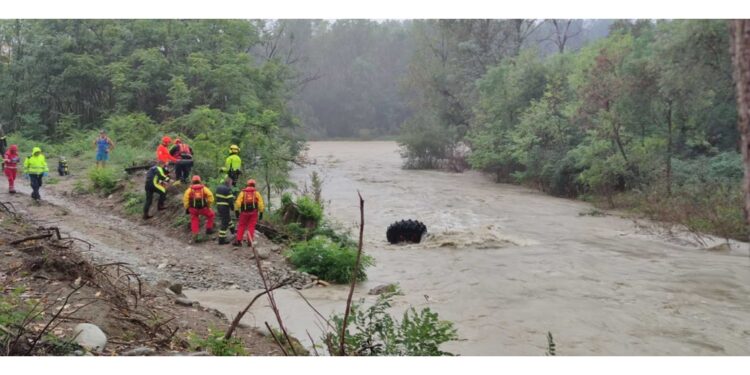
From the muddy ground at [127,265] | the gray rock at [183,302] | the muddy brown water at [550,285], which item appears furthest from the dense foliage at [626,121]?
the gray rock at [183,302]

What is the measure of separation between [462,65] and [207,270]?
38.0 m

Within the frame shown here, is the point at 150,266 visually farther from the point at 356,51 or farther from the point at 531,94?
the point at 356,51

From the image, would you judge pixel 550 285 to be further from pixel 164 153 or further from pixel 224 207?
pixel 164 153

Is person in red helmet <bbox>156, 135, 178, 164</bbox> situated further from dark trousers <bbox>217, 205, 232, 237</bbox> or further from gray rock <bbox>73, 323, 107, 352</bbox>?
gray rock <bbox>73, 323, 107, 352</bbox>

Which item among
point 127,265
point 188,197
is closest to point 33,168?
point 188,197

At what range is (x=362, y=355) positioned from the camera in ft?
20.9

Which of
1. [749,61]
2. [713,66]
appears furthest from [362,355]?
[713,66]

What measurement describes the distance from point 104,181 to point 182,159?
2540 millimetres

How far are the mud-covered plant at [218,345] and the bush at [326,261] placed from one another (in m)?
5.75

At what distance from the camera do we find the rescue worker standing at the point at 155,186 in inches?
581

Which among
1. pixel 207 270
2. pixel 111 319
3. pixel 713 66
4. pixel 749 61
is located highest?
pixel 713 66

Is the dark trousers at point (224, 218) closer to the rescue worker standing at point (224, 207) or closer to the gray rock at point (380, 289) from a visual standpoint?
the rescue worker standing at point (224, 207)

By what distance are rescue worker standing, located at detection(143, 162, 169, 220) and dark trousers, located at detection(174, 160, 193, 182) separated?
3.10 feet

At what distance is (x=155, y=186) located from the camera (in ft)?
48.6
